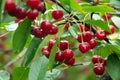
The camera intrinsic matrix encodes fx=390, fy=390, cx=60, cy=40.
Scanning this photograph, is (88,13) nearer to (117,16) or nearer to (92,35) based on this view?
(92,35)

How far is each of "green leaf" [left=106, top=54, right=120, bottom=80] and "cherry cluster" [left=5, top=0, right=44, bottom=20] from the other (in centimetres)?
45

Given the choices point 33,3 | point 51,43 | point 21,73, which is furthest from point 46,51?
point 33,3

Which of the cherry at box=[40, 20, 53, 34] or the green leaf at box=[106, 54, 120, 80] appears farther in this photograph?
the green leaf at box=[106, 54, 120, 80]

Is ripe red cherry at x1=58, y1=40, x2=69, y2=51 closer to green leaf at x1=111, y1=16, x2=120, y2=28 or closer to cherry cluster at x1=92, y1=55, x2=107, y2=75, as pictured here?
cherry cluster at x1=92, y1=55, x2=107, y2=75

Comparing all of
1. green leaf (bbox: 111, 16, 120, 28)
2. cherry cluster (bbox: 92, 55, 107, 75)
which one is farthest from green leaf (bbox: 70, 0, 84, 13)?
green leaf (bbox: 111, 16, 120, 28)

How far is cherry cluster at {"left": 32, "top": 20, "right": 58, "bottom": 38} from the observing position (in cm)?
145

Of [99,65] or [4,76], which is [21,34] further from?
[99,65]

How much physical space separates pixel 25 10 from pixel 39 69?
0.94 ft

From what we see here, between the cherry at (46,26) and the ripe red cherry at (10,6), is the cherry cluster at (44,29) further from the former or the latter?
the ripe red cherry at (10,6)

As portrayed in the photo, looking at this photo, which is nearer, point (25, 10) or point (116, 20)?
point (25, 10)

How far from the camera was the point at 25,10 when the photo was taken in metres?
1.37

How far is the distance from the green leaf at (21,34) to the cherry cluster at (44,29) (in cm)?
3

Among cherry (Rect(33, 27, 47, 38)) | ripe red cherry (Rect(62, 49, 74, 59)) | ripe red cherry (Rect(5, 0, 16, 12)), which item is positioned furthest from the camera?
ripe red cherry (Rect(62, 49, 74, 59))

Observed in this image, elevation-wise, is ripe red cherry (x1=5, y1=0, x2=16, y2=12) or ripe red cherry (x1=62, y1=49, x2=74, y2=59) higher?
ripe red cherry (x1=5, y1=0, x2=16, y2=12)
